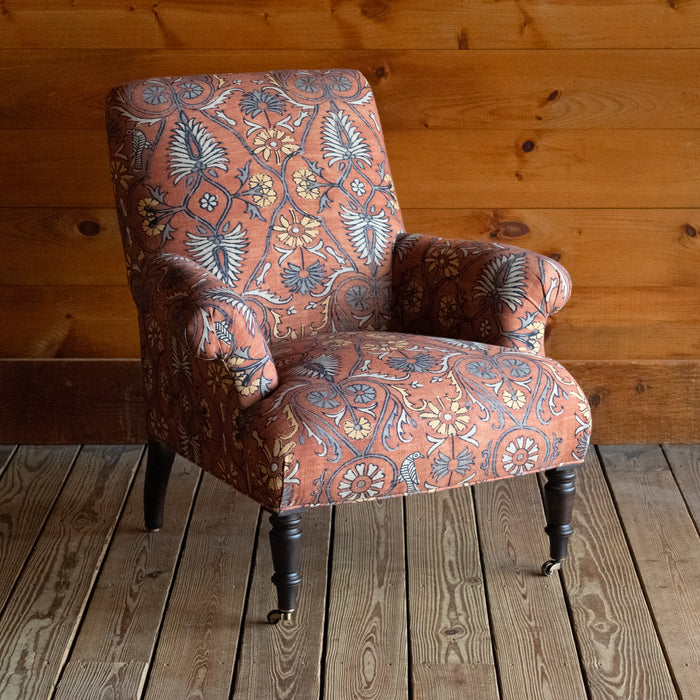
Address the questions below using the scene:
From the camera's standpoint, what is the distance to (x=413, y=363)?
173 cm

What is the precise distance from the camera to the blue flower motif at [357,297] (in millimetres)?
2086

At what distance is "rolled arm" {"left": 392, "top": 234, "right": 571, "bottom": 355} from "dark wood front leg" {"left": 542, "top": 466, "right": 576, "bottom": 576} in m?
0.25

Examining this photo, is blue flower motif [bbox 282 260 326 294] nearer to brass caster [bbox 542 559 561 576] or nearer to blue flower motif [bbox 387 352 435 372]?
→ blue flower motif [bbox 387 352 435 372]

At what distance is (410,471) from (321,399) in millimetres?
190

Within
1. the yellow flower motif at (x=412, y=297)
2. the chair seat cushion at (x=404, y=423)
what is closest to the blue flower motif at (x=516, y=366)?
the chair seat cushion at (x=404, y=423)

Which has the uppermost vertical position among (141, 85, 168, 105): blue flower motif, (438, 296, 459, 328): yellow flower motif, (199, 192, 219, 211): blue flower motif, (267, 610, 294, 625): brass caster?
(141, 85, 168, 105): blue flower motif

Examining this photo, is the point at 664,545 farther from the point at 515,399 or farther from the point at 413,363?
the point at 413,363

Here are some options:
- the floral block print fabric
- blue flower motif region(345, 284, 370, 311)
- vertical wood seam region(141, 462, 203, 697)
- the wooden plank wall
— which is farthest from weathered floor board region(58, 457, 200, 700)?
blue flower motif region(345, 284, 370, 311)

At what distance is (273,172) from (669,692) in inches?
47.5

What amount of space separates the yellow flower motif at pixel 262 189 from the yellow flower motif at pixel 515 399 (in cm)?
65

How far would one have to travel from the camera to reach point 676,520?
7.00ft

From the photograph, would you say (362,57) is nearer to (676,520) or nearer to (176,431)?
(176,431)

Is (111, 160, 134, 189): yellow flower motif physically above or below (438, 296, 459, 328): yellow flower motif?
above

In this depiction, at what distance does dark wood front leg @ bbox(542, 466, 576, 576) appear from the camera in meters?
1.83
